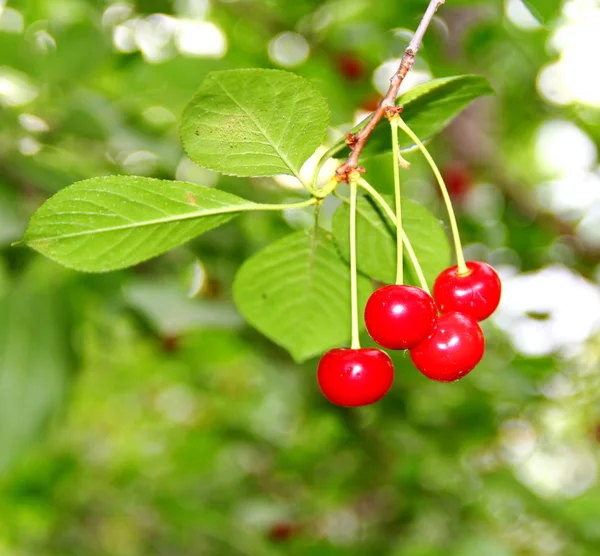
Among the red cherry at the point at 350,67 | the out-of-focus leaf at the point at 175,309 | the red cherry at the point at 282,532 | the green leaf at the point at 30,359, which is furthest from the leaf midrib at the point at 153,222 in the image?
the red cherry at the point at 282,532

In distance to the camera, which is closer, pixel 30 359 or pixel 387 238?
pixel 387 238

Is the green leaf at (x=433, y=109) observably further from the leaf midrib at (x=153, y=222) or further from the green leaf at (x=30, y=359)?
the green leaf at (x=30, y=359)

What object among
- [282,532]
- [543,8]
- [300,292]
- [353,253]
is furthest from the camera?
[282,532]

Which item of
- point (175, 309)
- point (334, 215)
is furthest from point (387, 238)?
point (175, 309)

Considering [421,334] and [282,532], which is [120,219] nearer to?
[421,334]

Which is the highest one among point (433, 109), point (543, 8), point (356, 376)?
point (543, 8)

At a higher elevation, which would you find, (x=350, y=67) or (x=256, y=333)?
(x=350, y=67)

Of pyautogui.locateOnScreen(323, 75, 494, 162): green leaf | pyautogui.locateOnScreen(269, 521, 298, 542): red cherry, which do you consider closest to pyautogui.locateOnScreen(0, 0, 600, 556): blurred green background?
pyautogui.locateOnScreen(269, 521, 298, 542): red cherry
